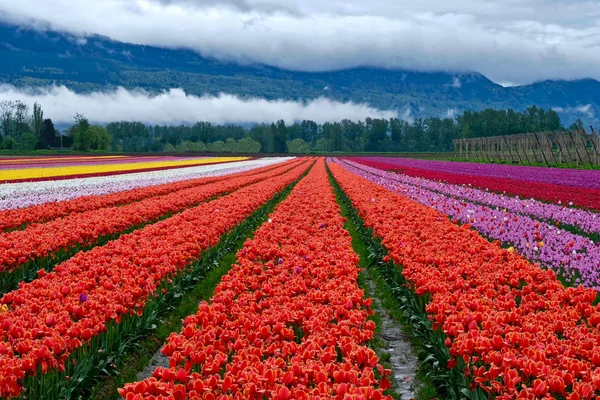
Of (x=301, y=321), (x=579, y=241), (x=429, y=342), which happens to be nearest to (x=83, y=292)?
(x=301, y=321)

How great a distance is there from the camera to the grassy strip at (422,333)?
5065 mm

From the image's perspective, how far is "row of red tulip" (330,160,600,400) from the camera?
13.7 feet

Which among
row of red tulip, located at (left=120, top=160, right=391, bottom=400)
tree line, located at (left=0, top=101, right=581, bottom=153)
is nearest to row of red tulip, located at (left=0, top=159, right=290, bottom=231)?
row of red tulip, located at (left=120, top=160, right=391, bottom=400)

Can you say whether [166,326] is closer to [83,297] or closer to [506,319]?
[83,297]

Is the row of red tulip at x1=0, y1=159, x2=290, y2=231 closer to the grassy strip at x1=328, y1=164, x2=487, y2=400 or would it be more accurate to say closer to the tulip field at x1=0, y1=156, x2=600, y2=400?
the tulip field at x1=0, y1=156, x2=600, y2=400

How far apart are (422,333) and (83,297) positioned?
4.12 metres

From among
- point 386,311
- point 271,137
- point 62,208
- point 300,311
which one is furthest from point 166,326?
point 271,137

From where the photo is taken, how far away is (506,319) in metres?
5.37

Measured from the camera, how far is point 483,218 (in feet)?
42.9

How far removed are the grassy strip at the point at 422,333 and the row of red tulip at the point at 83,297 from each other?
344cm

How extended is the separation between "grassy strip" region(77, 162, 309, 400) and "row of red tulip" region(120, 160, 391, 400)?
3.51 feet

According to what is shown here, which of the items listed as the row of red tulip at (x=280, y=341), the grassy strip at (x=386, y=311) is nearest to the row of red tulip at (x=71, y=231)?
the row of red tulip at (x=280, y=341)

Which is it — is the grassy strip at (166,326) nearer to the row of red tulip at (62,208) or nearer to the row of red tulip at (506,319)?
the row of red tulip at (506,319)

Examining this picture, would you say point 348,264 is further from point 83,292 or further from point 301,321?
point 83,292
